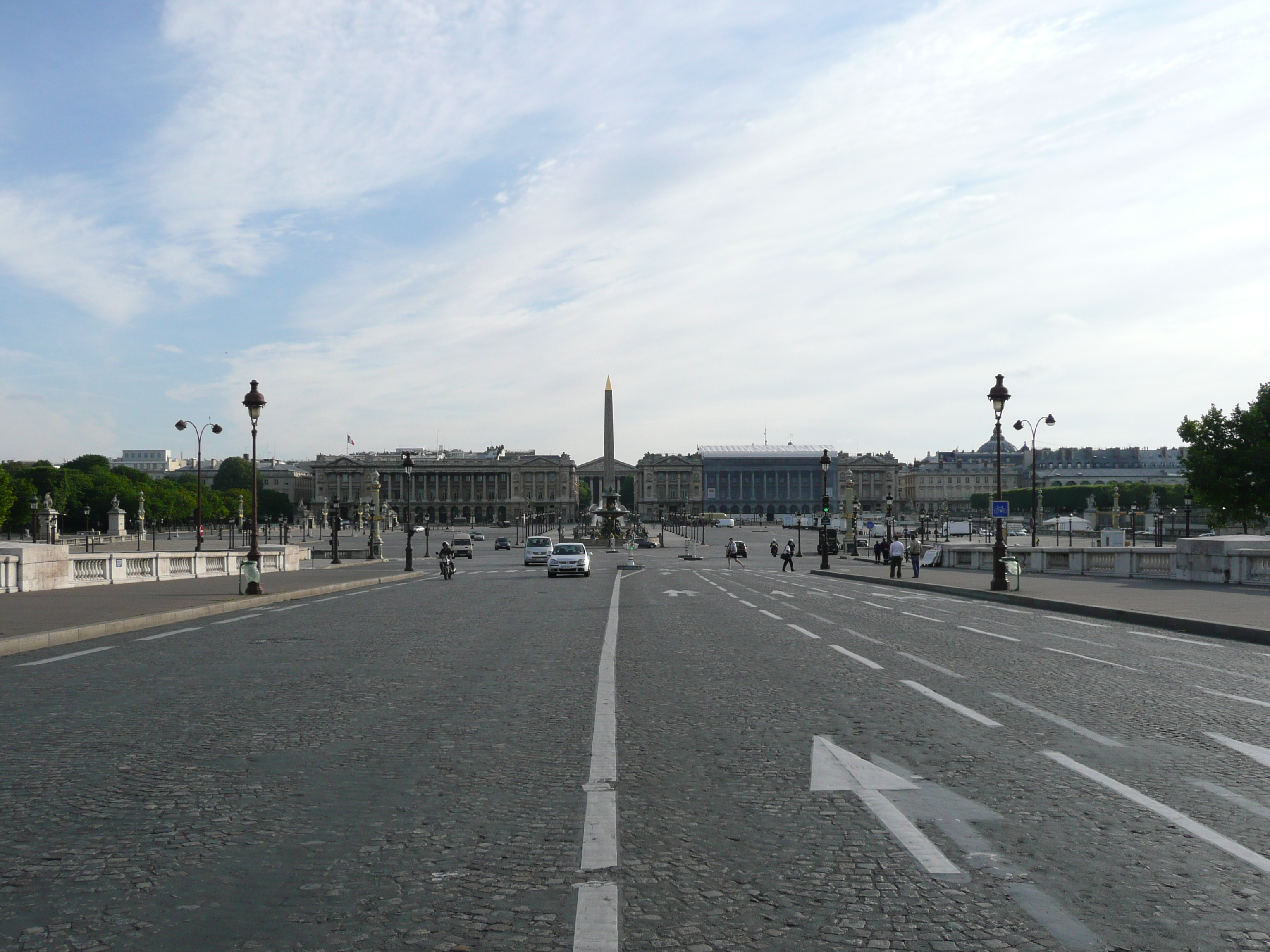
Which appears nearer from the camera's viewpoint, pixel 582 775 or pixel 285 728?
pixel 582 775

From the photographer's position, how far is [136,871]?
5062mm

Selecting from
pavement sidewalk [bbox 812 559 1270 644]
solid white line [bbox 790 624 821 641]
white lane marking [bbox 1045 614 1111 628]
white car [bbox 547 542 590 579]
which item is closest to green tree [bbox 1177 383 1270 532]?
pavement sidewalk [bbox 812 559 1270 644]

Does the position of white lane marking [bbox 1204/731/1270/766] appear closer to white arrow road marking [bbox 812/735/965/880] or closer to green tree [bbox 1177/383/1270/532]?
white arrow road marking [bbox 812/735/965/880]

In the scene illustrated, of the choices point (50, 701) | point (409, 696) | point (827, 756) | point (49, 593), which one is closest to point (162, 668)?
point (50, 701)

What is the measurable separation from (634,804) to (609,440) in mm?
107039

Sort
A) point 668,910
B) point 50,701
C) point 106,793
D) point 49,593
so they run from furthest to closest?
1. point 49,593
2. point 50,701
3. point 106,793
4. point 668,910

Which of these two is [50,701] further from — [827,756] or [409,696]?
[827,756]

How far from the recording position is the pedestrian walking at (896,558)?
40.2 metres

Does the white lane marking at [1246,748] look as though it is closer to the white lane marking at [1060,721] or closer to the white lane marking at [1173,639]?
the white lane marking at [1060,721]

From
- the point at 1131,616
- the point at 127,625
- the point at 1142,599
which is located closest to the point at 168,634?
the point at 127,625

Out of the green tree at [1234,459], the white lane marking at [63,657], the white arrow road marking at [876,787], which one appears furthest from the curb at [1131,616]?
the green tree at [1234,459]

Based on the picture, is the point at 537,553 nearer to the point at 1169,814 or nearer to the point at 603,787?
the point at 603,787

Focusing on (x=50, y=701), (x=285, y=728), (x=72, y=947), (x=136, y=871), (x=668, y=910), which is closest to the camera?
(x=72, y=947)

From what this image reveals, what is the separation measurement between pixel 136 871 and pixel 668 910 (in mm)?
2564
